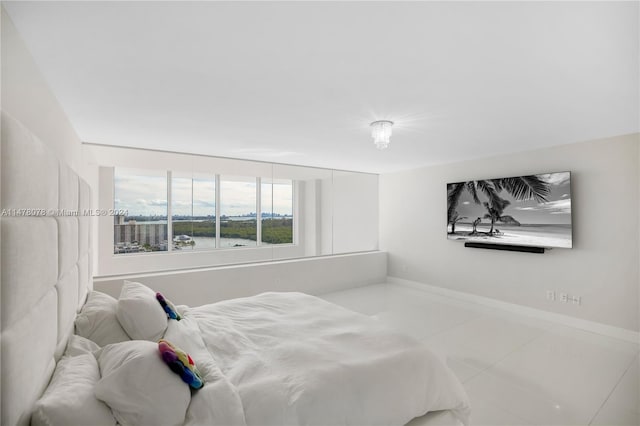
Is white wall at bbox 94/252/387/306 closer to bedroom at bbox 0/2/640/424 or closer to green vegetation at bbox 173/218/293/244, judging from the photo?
bedroom at bbox 0/2/640/424

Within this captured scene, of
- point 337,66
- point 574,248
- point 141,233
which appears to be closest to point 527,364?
point 574,248

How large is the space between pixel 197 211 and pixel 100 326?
282 centimetres

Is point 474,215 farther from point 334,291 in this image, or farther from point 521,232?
point 334,291

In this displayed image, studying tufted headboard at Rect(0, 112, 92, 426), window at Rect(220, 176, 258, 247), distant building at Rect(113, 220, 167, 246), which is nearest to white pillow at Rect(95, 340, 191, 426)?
tufted headboard at Rect(0, 112, 92, 426)

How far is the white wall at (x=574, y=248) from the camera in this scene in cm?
342

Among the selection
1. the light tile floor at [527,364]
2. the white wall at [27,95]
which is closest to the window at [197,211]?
the white wall at [27,95]

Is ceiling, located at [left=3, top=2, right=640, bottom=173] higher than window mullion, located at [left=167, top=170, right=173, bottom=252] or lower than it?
higher

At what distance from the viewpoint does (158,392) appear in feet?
4.31

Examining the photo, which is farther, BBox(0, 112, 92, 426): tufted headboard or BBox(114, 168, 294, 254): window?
BBox(114, 168, 294, 254): window

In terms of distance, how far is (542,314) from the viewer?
405cm

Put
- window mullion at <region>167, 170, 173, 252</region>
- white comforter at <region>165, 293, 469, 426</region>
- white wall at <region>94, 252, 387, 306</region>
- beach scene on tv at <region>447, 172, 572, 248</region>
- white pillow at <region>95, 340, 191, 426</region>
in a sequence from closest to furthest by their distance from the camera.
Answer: white pillow at <region>95, 340, 191, 426</region> < white comforter at <region>165, 293, 469, 426</region> < beach scene on tv at <region>447, 172, 572, 248</region> < white wall at <region>94, 252, 387, 306</region> < window mullion at <region>167, 170, 173, 252</region>

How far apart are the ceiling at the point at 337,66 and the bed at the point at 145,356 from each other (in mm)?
701

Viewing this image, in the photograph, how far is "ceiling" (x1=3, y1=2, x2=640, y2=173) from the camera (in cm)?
142

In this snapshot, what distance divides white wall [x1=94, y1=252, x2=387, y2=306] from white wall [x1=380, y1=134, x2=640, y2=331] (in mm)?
1131
